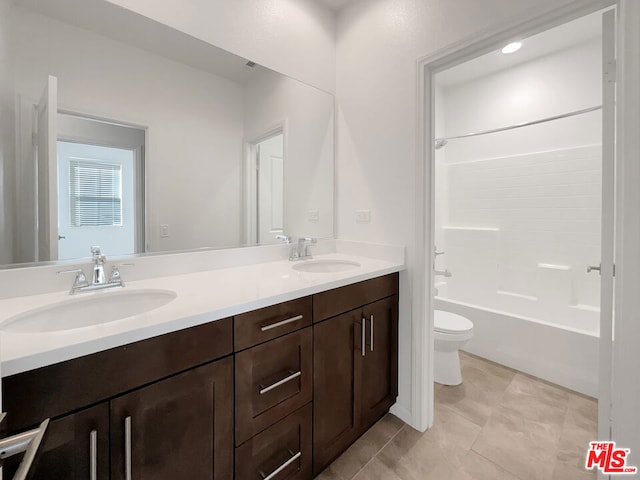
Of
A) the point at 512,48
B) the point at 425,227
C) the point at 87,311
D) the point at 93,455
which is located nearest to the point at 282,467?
the point at 93,455

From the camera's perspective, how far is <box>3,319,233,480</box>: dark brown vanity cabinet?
0.63 meters

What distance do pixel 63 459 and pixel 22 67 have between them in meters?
1.28

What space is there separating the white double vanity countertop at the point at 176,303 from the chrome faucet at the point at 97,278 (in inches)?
1.5

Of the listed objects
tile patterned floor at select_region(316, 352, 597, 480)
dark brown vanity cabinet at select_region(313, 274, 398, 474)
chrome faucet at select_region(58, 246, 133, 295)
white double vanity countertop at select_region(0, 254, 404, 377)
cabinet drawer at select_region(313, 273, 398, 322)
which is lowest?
tile patterned floor at select_region(316, 352, 597, 480)

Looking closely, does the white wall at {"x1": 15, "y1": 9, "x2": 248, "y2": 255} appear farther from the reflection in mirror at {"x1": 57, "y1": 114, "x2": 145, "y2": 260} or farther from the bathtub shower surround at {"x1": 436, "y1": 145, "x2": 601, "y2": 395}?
the bathtub shower surround at {"x1": 436, "y1": 145, "x2": 601, "y2": 395}

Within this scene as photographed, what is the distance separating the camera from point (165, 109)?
1356mm

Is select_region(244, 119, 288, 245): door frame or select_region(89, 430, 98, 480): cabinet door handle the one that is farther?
select_region(244, 119, 288, 245): door frame

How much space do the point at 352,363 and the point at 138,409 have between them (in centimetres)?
90

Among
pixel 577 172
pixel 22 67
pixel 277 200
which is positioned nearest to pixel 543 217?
pixel 577 172

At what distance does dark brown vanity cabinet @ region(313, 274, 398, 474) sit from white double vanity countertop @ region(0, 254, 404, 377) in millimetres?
97

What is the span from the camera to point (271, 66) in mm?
1687

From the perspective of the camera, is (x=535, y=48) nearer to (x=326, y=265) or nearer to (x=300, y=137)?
(x=300, y=137)

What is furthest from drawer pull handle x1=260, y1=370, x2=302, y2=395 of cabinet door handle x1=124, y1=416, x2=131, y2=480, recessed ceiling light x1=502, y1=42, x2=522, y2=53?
recessed ceiling light x1=502, y1=42, x2=522, y2=53

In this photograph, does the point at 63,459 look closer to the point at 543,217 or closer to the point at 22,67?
the point at 22,67
